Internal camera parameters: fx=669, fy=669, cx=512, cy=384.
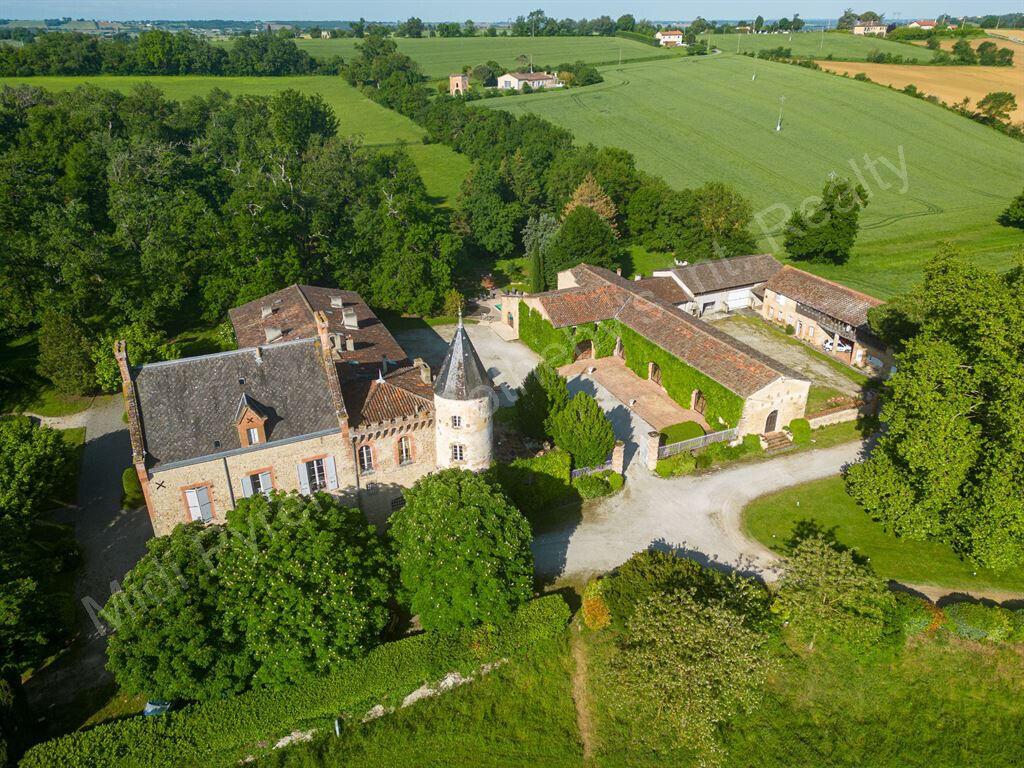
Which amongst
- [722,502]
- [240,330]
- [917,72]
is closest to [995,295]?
[722,502]

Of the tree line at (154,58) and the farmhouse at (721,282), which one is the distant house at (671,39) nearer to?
the tree line at (154,58)

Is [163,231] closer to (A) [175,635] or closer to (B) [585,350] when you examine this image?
(B) [585,350]

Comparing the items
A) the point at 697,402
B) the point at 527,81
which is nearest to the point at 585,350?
the point at 697,402

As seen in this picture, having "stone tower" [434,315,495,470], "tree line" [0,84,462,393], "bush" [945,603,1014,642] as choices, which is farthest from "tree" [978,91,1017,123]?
"stone tower" [434,315,495,470]

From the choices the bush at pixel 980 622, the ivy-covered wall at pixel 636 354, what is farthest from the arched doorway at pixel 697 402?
the bush at pixel 980 622

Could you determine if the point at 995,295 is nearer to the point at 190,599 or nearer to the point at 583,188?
the point at 190,599

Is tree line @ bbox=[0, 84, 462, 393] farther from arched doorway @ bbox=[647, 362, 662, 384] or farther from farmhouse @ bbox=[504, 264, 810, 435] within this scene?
arched doorway @ bbox=[647, 362, 662, 384]
